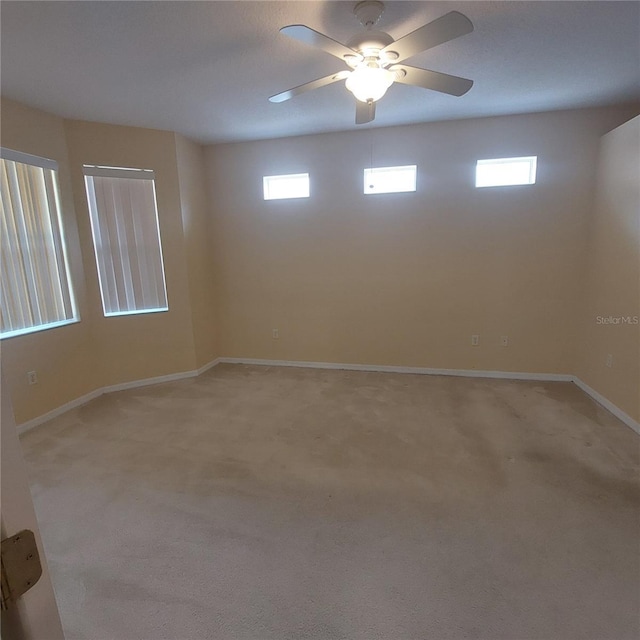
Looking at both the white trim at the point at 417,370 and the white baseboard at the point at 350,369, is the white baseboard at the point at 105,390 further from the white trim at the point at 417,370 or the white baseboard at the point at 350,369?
the white trim at the point at 417,370

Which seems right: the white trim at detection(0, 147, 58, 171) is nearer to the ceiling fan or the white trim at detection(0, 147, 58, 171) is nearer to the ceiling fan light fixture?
the ceiling fan

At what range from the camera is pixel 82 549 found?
176cm

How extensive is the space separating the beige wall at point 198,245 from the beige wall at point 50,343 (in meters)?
1.02

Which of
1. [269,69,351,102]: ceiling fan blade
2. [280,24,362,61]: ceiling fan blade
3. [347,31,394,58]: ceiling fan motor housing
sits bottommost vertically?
[269,69,351,102]: ceiling fan blade

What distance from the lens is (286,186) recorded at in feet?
13.6

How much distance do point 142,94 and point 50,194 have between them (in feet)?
4.18

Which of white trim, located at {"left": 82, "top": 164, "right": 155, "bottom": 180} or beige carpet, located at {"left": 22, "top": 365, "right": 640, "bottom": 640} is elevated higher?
white trim, located at {"left": 82, "top": 164, "right": 155, "bottom": 180}

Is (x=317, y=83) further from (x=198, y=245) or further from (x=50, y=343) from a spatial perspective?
(x=50, y=343)

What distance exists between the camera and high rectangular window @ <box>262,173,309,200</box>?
160 inches

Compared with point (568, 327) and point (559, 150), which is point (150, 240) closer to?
point (559, 150)

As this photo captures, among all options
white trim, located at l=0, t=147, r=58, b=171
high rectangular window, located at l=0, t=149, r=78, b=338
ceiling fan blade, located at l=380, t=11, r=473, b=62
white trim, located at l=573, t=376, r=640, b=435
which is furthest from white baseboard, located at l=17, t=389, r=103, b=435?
white trim, located at l=573, t=376, r=640, b=435

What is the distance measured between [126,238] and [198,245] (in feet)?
2.51

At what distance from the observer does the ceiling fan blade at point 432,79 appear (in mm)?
1893

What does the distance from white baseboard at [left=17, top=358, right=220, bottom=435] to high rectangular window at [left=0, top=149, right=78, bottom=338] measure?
76 cm
